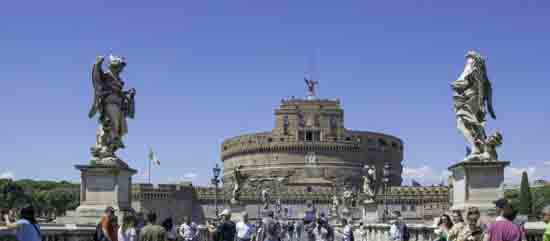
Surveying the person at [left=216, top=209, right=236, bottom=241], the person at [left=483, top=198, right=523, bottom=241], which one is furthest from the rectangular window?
the person at [left=483, top=198, right=523, bottom=241]

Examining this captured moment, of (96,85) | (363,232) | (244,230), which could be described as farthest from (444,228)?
(363,232)

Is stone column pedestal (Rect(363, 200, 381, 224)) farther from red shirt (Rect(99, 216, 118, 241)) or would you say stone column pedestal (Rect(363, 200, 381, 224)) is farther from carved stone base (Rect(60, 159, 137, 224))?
red shirt (Rect(99, 216, 118, 241))

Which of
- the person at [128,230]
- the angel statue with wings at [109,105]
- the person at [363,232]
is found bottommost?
the person at [363,232]

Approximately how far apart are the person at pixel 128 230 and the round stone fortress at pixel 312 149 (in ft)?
361

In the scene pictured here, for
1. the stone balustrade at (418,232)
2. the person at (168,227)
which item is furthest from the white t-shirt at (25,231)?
the stone balustrade at (418,232)

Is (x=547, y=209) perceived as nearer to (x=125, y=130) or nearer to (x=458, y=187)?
(x=458, y=187)

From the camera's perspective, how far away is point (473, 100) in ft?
51.2

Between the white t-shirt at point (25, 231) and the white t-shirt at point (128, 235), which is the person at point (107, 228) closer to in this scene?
the white t-shirt at point (128, 235)

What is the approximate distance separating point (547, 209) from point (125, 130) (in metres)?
9.34

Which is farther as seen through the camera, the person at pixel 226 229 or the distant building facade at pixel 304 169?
the distant building facade at pixel 304 169

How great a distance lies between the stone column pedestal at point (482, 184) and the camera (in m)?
15.0

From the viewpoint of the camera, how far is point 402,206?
120125 millimetres

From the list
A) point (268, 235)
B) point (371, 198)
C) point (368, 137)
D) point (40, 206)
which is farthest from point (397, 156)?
point (268, 235)

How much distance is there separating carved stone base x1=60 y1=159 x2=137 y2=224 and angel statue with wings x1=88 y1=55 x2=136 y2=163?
1.11ft
